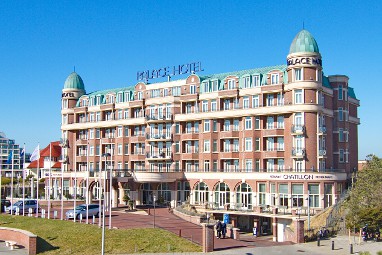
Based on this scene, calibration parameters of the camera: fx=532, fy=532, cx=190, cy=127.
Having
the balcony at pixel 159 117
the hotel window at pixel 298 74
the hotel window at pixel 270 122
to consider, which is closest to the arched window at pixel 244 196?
the hotel window at pixel 270 122

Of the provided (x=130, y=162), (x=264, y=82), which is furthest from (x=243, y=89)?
(x=130, y=162)

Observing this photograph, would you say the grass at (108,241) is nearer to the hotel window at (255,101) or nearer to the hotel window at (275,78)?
the hotel window at (255,101)

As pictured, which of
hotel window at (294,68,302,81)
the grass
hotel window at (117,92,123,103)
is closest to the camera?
the grass

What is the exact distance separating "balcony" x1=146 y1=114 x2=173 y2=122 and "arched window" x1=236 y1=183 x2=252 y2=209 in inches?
618

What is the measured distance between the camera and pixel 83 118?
9219 centimetres

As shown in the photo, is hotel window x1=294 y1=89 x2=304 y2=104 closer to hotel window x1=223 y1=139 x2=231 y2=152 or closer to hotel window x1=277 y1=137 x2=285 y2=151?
hotel window x1=277 y1=137 x2=285 y2=151

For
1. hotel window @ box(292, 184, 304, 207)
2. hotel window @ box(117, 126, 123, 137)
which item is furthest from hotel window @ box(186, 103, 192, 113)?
hotel window @ box(292, 184, 304, 207)

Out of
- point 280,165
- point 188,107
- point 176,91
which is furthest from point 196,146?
point 280,165

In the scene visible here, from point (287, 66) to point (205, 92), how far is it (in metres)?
13.4

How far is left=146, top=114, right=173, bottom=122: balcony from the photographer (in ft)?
259

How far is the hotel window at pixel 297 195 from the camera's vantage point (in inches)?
2542

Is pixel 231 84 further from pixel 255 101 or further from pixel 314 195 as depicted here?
pixel 314 195

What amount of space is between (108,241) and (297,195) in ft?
94.8

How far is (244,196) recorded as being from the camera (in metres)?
70.1
